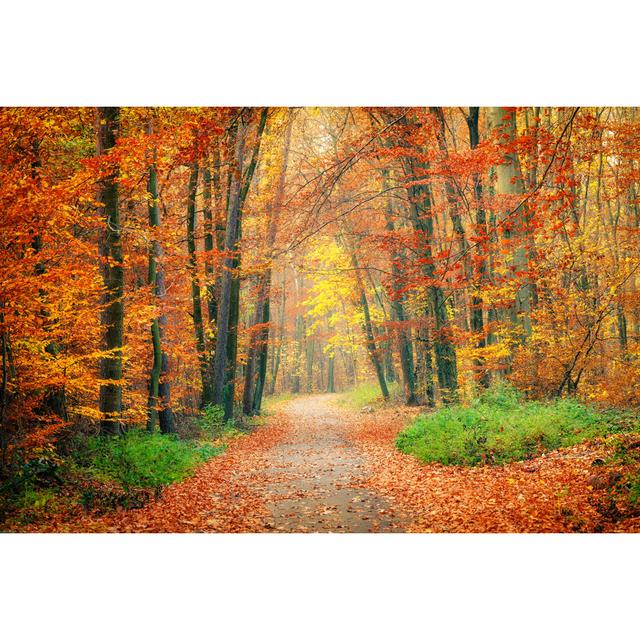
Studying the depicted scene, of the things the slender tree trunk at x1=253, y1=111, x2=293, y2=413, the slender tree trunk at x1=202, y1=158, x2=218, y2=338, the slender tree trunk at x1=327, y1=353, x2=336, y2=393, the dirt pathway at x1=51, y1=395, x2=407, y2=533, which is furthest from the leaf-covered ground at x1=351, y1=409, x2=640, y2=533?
the slender tree trunk at x1=327, y1=353, x2=336, y2=393

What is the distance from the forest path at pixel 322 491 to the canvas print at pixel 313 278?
0.11ft

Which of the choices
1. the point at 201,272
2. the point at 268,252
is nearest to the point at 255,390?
the point at 201,272

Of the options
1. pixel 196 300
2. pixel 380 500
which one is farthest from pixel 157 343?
pixel 380 500

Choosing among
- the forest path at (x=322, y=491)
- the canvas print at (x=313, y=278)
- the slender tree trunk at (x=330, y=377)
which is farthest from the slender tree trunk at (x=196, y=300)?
the slender tree trunk at (x=330, y=377)

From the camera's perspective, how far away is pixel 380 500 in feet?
20.7

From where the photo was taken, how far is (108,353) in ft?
24.0

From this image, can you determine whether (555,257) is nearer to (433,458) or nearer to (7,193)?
(433,458)

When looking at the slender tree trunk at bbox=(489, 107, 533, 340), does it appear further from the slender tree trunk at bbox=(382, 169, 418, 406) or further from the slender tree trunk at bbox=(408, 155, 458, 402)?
the slender tree trunk at bbox=(382, 169, 418, 406)

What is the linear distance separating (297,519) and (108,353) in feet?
11.3

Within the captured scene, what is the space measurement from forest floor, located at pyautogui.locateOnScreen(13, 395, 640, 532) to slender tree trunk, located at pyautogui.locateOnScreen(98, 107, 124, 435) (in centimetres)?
156

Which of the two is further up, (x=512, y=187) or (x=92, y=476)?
(x=512, y=187)

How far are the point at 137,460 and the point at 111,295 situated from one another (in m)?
2.37

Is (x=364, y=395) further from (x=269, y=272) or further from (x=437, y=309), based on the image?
(x=437, y=309)

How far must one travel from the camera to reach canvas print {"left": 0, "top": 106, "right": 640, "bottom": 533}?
19.7 feet
